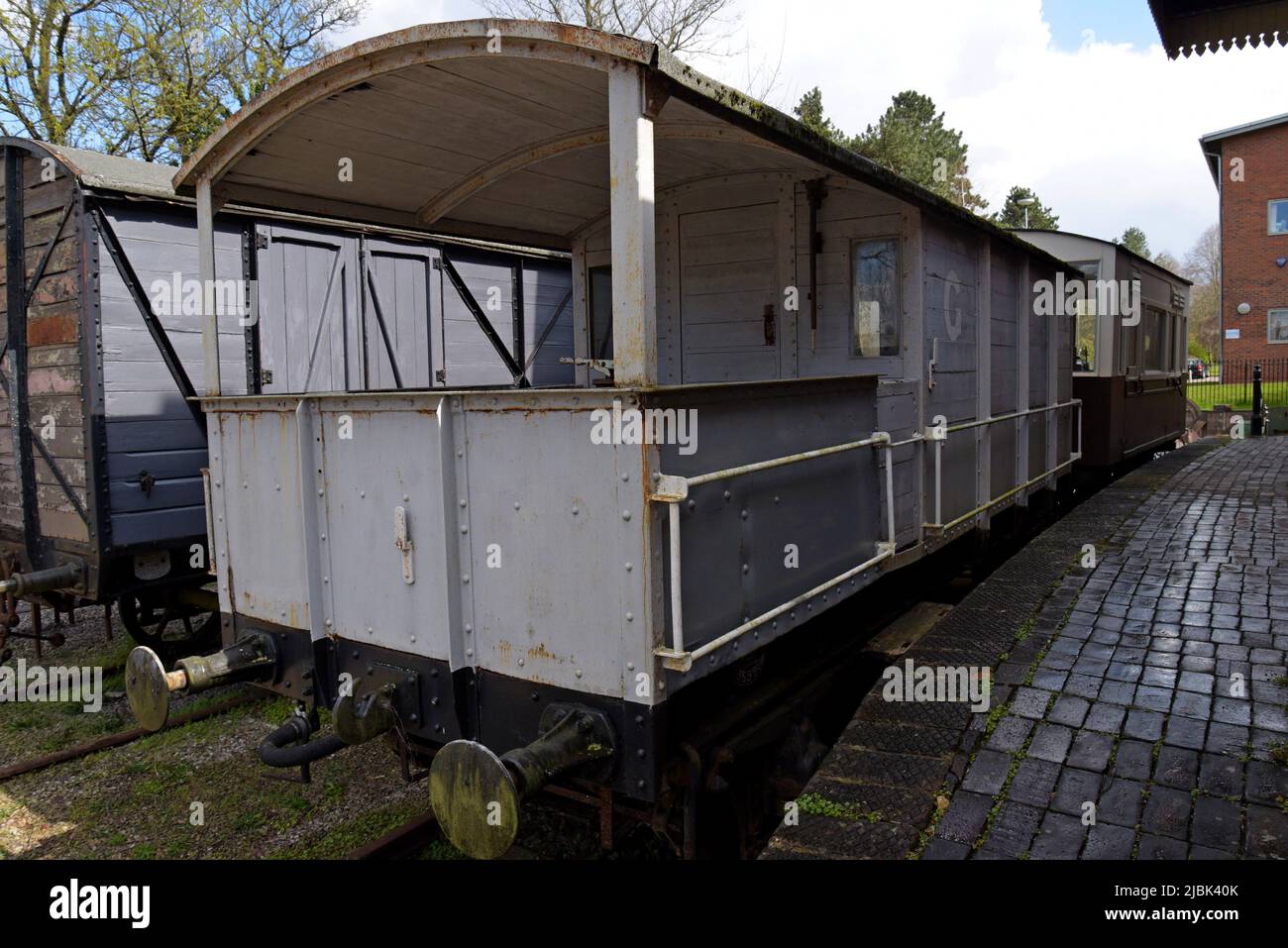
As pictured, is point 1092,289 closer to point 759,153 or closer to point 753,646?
point 759,153

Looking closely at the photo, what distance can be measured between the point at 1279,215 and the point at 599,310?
32.0 meters

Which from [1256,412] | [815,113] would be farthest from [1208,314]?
[1256,412]

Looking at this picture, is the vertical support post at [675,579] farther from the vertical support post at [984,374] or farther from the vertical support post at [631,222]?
the vertical support post at [984,374]

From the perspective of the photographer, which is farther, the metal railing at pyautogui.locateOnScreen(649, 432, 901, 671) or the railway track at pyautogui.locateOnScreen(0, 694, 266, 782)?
the railway track at pyautogui.locateOnScreen(0, 694, 266, 782)

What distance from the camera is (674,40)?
75.2ft

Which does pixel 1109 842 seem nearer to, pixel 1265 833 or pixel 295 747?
pixel 1265 833

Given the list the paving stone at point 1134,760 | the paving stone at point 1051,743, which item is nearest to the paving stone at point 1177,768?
the paving stone at point 1134,760

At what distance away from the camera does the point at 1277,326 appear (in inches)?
1168

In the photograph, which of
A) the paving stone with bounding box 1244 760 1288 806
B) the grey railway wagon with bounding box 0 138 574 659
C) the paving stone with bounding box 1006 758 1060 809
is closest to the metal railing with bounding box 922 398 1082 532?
the paving stone with bounding box 1006 758 1060 809

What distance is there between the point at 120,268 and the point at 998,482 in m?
6.88

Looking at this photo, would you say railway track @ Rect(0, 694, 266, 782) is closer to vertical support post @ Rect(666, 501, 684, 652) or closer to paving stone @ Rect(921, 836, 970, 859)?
vertical support post @ Rect(666, 501, 684, 652)

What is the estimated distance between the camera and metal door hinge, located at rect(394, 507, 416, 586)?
3.78 meters

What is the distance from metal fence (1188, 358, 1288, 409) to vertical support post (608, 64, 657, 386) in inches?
919
